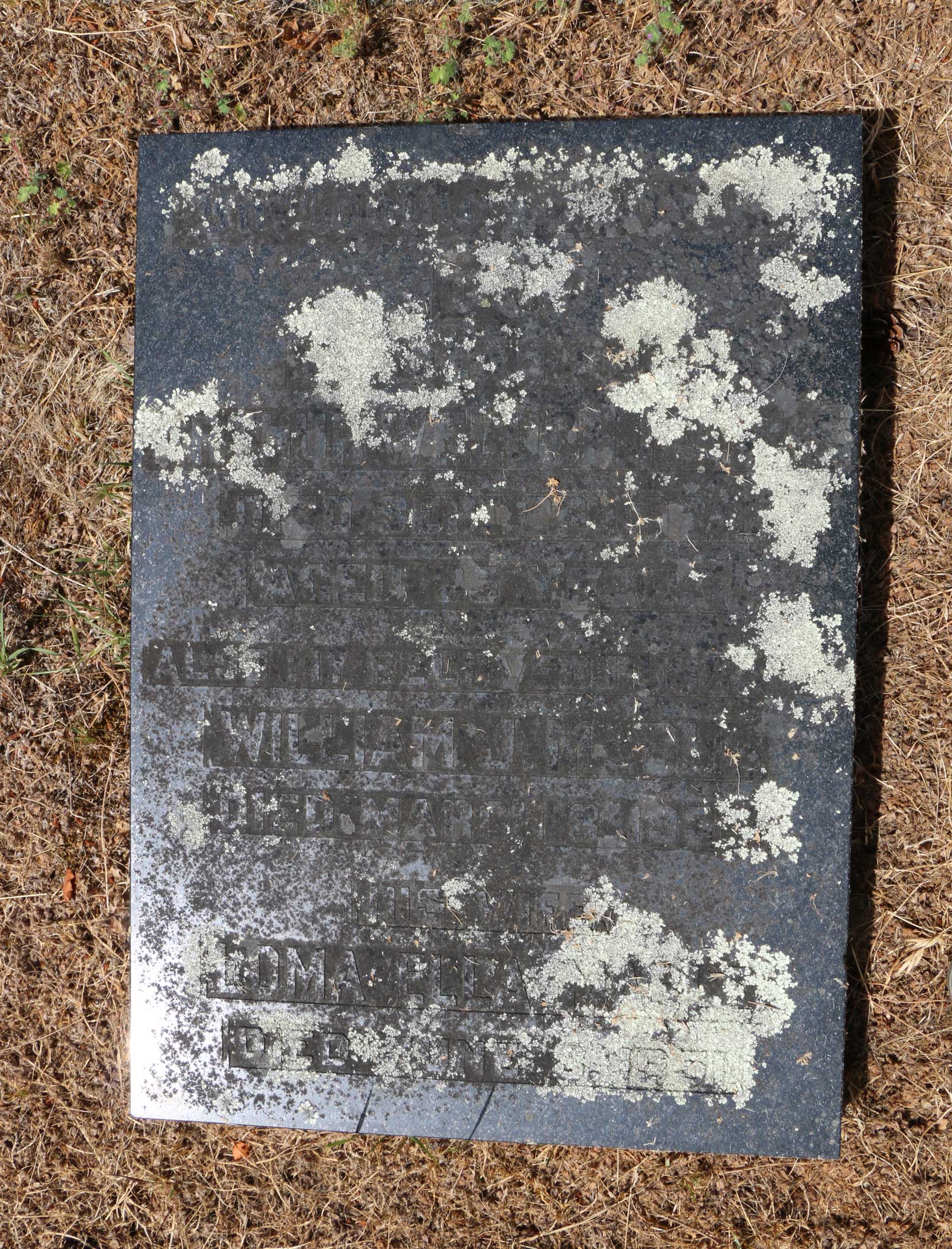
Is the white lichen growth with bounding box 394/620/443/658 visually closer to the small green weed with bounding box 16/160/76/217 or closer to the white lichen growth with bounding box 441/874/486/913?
the white lichen growth with bounding box 441/874/486/913

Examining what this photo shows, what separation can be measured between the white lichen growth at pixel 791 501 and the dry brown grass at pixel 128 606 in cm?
34

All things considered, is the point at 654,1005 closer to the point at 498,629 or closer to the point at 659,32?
the point at 498,629

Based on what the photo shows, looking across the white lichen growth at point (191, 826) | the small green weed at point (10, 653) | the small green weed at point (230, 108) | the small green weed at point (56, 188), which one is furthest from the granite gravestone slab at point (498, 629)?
the small green weed at point (10, 653)

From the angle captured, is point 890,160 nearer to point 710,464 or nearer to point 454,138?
point 710,464

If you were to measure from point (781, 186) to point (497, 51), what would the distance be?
0.76 meters

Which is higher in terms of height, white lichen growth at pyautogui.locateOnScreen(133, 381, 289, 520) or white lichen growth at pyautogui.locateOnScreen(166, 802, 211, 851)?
white lichen growth at pyautogui.locateOnScreen(133, 381, 289, 520)

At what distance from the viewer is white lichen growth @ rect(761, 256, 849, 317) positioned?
5.50 feet

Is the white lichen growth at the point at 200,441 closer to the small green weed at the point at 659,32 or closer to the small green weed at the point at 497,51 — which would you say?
the small green weed at the point at 497,51

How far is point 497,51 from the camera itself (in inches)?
75.7

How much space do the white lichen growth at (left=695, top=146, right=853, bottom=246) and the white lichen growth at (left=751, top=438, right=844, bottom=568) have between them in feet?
1.48

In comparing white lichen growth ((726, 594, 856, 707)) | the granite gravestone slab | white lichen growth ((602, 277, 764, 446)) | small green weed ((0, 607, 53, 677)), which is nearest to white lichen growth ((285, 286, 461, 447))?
the granite gravestone slab

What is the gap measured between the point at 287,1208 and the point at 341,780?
1.16 meters

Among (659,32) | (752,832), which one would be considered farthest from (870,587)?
(659,32)

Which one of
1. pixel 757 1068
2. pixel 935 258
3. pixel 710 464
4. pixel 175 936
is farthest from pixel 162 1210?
pixel 935 258
